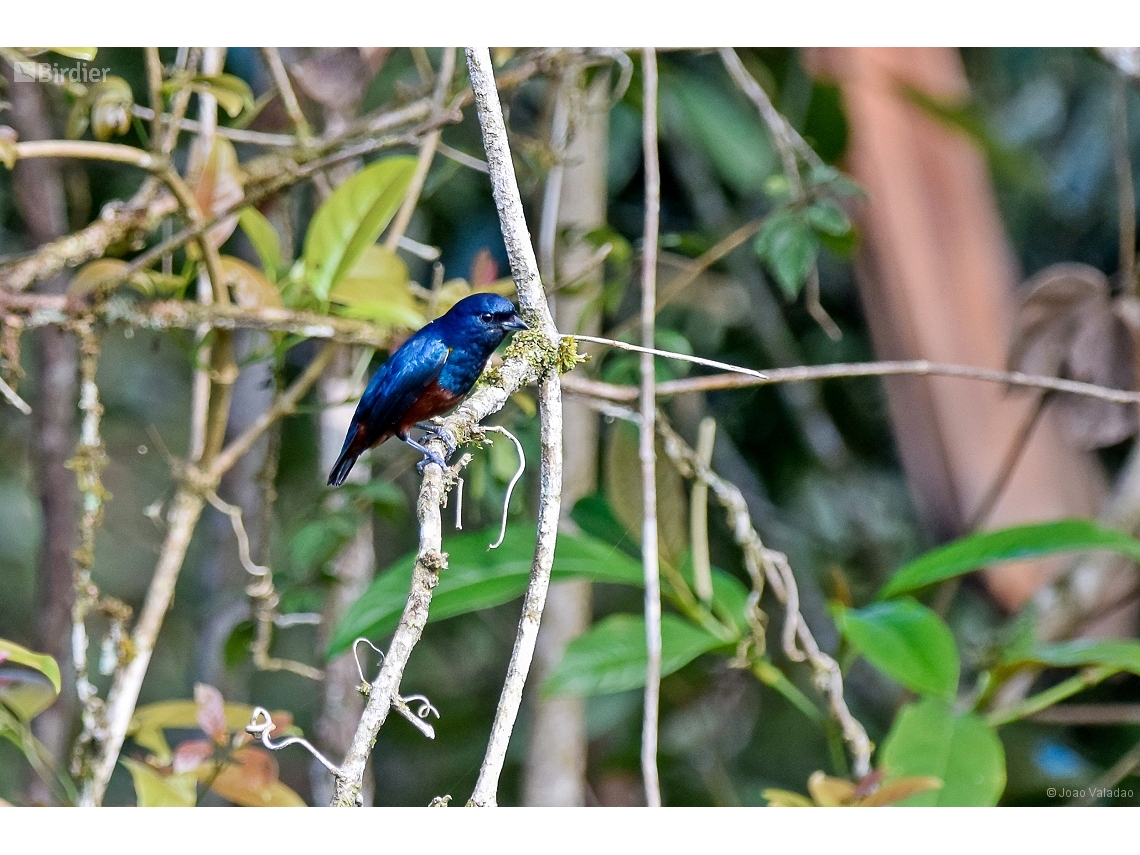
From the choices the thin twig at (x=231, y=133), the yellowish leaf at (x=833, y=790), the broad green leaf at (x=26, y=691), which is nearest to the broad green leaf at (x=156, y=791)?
the broad green leaf at (x=26, y=691)

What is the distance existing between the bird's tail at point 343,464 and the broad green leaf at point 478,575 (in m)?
0.18

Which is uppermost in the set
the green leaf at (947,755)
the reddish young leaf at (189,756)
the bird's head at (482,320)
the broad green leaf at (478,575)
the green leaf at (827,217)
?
the green leaf at (827,217)

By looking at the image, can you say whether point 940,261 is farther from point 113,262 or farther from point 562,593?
point 113,262

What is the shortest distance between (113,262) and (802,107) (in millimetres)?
1760

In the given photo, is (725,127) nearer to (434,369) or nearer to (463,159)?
(463,159)

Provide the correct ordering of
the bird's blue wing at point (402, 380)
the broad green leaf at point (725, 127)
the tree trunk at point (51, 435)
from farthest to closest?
the broad green leaf at point (725, 127), the tree trunk at point (51, 435), the bird's blue wing at point (402, 380)

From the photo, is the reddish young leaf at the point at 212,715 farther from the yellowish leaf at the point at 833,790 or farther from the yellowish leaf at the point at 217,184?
the yellowish leaf at the point at 833,790

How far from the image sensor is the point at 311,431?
2.95 m

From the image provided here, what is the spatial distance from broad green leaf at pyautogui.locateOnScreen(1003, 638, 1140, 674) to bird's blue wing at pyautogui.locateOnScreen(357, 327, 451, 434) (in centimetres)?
107

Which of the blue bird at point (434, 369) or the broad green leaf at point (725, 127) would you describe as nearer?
the blue bird at point (434, 369)

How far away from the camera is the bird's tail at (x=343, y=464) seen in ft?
5.31

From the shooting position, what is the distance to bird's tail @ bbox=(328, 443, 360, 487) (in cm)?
162

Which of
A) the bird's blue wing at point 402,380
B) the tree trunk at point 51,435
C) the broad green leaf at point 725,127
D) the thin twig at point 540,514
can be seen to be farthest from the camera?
the broad green leaf at point 725,127

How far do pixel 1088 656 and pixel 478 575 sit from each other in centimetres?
100
